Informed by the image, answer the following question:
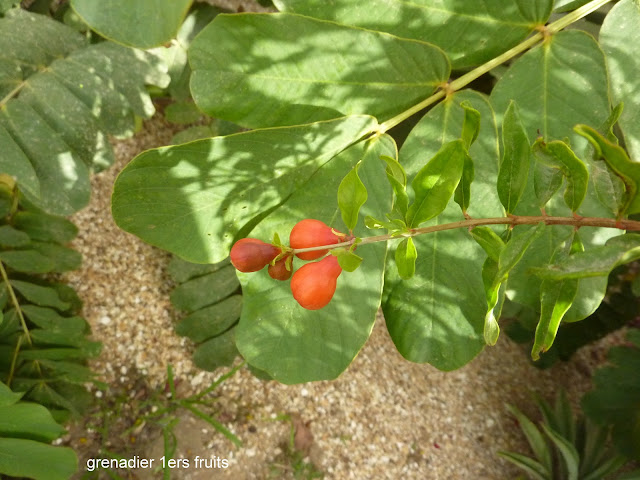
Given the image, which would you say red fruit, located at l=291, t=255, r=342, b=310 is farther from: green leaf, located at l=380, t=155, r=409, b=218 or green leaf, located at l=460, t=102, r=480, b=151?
green leaf, located at l=460, t=102, r=480, b=151

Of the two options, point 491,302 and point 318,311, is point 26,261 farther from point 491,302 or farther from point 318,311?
point 491,302

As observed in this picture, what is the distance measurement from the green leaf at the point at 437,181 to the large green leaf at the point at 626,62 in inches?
12.2

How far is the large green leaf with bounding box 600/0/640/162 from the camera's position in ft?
2.52

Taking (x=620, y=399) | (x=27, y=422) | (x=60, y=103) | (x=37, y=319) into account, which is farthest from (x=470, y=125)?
(x=620, y=399)

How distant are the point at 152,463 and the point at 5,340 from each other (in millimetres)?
589

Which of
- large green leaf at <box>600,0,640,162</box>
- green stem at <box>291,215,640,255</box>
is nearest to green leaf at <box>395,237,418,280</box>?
green stem at <box>291,215,640,255</box>

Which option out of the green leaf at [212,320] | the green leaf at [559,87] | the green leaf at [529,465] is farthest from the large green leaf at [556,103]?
the green leaf at [529,465]

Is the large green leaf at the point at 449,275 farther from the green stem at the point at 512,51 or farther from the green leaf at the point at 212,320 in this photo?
the green leaf at the point at 212,320

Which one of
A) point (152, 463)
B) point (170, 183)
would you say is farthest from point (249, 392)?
point (170, 183)

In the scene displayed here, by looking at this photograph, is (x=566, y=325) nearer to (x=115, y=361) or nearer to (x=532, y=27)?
(x=532, y=27)

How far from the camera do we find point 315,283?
0.60 meters

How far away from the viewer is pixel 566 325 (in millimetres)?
1728

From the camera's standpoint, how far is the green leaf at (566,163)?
0.59 meters

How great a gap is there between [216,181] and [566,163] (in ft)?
1.44
